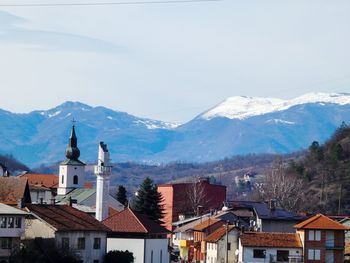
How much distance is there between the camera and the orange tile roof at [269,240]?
8481cm

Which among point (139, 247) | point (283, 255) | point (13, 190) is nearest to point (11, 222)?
point (139, 247)

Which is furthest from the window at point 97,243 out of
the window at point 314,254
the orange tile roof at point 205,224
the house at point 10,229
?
the orange tile roof at point 205,224

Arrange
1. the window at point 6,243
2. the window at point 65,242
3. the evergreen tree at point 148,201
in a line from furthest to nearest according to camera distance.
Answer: the evergreen tree at point 148,201 < the window at point 65,242 < the window at point 6,243

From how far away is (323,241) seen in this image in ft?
278

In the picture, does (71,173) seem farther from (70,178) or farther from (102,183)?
(102,183)

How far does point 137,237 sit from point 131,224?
1675 mm

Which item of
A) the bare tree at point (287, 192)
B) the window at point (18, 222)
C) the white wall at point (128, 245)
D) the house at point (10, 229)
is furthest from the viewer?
the bare tree at point (287, 192)

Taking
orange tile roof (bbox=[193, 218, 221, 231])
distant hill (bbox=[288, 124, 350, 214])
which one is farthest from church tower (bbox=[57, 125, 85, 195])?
orange tile roof (bbox=[193, 218, 221, 231])

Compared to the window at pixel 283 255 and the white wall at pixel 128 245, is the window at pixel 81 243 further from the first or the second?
the window at pixel 283 255

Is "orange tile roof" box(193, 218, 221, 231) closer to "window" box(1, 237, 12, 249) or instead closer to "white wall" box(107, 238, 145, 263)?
"white wall" box(107, 238, 145, 263)

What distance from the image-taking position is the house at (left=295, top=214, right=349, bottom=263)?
8469 cm

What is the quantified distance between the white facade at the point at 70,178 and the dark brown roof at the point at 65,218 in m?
67.0

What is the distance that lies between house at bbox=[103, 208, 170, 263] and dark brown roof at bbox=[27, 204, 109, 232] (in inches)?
162

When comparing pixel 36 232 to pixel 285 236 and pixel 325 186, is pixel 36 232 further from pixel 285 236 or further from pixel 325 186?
pixel 325 186
